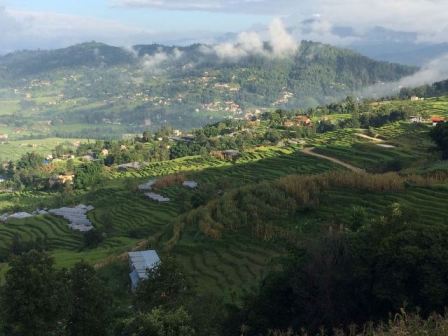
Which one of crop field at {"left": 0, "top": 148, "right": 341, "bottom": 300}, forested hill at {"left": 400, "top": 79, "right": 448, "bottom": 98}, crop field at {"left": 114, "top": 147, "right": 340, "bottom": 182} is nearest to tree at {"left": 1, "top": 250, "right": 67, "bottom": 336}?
crop field at {"left": 0, "top": 148, "right": 341, "bottom": 300}

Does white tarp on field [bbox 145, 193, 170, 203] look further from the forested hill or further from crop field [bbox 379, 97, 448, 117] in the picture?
the forested hill

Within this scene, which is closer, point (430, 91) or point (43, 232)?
point (43, 232)

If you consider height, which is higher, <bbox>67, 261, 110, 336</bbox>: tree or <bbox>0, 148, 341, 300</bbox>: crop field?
<bbox>67, 261, 110, 336</bbox>: tree

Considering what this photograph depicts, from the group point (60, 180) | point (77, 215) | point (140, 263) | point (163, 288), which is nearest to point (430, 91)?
point (60, 180)

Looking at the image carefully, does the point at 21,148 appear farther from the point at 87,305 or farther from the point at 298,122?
the point at 87,305

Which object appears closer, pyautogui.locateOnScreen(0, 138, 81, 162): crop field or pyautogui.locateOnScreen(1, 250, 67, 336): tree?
pyautogui.locateOnScreen(1, 250, 67, 336): tree

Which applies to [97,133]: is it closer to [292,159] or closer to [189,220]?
[292,159]

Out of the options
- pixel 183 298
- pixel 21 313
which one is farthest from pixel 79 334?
pixel 183 298
